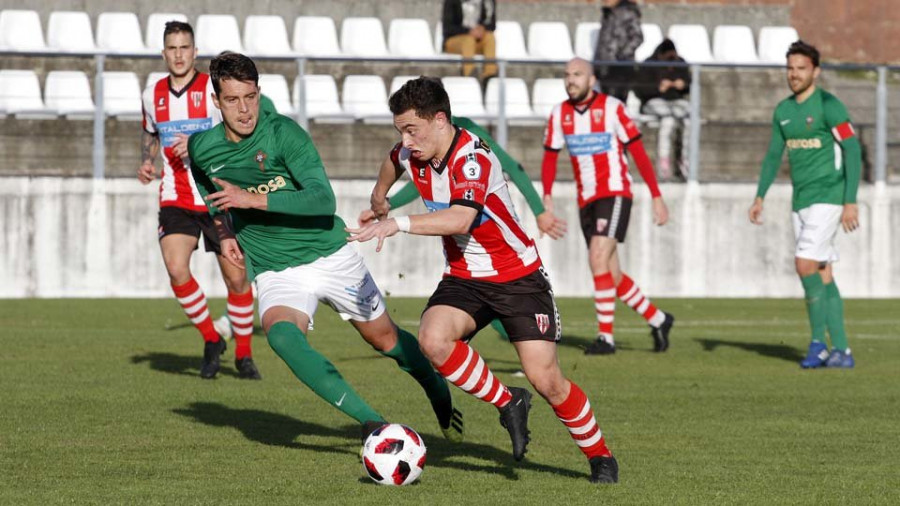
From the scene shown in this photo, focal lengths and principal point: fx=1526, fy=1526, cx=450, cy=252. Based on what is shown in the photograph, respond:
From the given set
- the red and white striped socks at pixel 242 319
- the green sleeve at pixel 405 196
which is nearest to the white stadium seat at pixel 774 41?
the red and white striped socks at pixel 242 319

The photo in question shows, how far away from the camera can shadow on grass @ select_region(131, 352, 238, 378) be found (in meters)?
10.7

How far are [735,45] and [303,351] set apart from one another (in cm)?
1756

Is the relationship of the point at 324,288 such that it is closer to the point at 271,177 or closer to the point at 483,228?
the point at 271,177

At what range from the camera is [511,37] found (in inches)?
896

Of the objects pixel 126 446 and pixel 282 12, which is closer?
pixel 126 446

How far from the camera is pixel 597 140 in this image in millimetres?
12031

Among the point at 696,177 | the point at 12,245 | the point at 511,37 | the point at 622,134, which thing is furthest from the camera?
the point at 511,37

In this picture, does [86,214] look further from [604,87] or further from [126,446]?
[126,446]

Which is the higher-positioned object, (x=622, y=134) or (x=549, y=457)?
(x=622, y=134)

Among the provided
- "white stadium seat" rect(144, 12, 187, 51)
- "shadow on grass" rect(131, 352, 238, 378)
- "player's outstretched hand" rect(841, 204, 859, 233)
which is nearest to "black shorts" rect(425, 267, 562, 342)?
Answer: "shadow on grass" rect(131, 352, 238, 378)

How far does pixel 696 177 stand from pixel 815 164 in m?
6.94

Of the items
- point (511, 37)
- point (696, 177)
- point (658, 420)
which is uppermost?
point (511, 37)

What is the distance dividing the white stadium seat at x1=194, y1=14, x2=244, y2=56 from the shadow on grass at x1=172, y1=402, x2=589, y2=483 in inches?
514

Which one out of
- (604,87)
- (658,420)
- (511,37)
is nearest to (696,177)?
(604,87)
